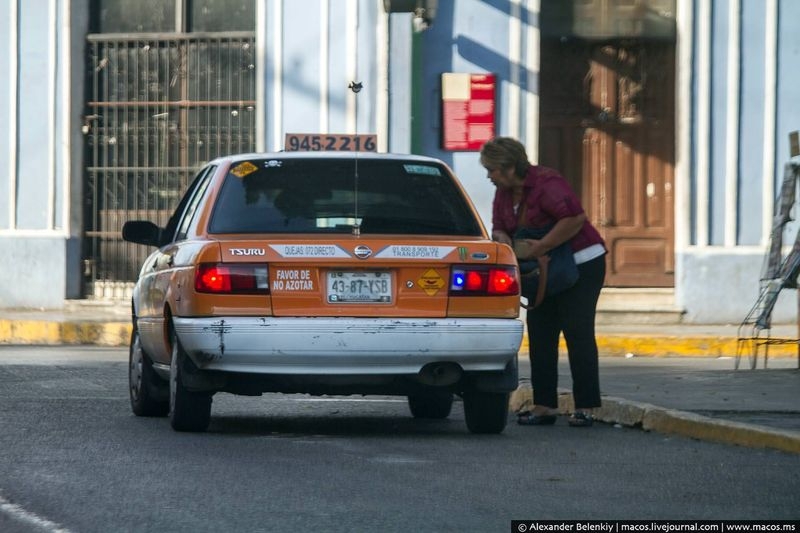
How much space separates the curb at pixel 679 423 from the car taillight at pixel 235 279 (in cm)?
246

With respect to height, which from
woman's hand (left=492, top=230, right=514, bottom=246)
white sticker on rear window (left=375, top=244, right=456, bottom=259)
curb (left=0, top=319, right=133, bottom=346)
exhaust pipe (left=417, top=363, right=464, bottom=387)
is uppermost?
woman's hand (left=492, top=230, right=514, bottom=246)

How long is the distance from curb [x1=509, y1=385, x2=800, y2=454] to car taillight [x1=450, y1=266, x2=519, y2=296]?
4.24 feet

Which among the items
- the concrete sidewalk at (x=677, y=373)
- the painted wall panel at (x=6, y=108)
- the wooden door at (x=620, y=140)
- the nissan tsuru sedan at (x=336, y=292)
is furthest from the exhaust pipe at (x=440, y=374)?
the painted wall panel at (x=6, y=108)

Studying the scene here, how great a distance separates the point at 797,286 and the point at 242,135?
8.36 m

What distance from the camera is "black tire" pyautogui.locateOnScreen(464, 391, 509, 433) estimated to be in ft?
29.8

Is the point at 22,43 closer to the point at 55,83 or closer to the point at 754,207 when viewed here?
the point at 55,83

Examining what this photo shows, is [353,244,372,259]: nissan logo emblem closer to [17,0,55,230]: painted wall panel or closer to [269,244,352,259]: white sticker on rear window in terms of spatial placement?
[269,244,352,259]: white sticker on rear window

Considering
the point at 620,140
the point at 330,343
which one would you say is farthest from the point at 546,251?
the point at 620,140

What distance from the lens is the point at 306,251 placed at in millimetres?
8375

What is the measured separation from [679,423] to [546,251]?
1176 millimetres

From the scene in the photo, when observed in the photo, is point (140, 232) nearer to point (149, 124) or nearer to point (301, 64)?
point (301, 64)

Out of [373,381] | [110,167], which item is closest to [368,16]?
[110,167]

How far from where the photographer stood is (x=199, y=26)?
64.3ft

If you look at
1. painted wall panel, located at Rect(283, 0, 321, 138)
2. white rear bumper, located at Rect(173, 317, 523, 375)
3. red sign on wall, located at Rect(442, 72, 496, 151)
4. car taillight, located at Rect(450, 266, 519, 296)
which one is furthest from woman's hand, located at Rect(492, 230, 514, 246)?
painted wall panel, located at Rect(283, 0, 321, 138)
